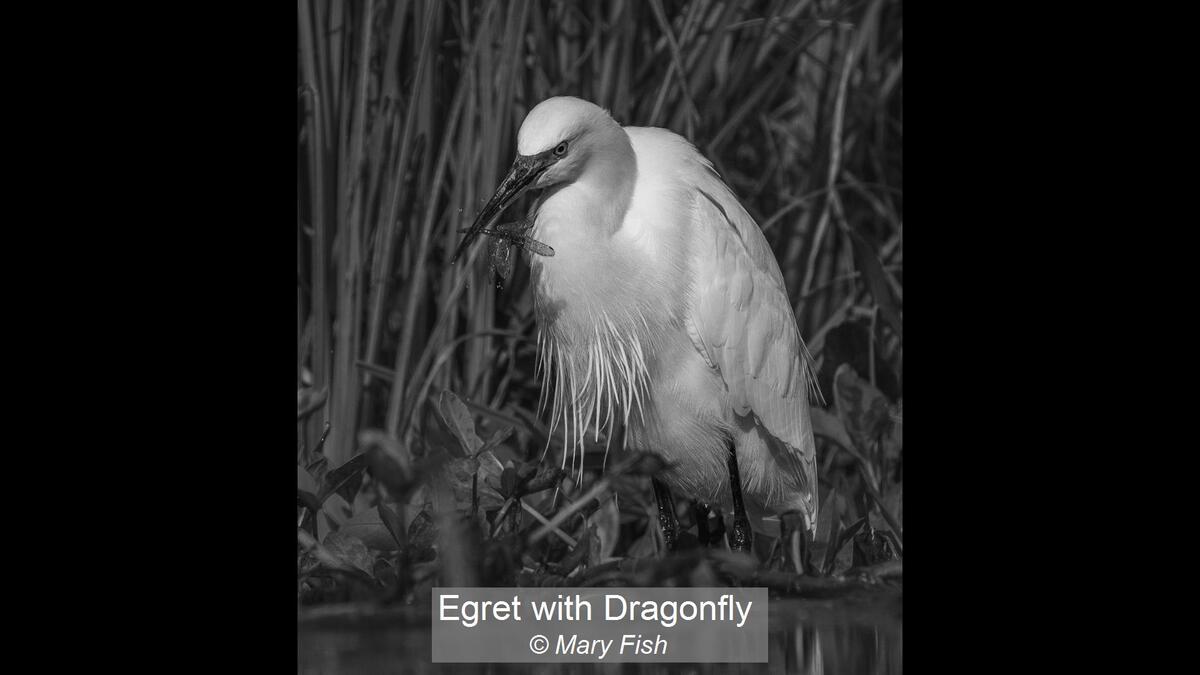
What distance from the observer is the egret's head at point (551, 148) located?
2449mm

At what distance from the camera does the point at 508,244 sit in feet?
8.48

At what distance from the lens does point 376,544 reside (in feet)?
8.59

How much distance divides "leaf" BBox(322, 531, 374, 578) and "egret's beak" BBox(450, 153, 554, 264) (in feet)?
1.99

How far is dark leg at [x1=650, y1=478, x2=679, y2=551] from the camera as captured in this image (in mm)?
2799

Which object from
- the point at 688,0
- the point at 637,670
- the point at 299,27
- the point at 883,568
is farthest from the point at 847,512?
the point at 299,27

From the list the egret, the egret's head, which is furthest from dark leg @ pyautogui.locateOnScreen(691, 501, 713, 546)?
the egret's head

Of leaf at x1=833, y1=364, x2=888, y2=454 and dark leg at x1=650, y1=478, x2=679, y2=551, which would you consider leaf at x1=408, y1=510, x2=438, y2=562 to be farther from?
leaf at x1=833, y1=364, x2=888, y2=454

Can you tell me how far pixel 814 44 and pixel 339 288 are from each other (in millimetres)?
1023

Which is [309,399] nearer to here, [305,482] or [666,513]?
[305,482]

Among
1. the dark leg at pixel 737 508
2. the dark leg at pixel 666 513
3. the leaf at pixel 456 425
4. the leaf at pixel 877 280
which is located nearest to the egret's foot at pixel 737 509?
the dark leg at pixel 737 508

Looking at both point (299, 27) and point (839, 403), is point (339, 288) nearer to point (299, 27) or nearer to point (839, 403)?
point (299, 27)

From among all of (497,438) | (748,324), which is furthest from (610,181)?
(497,438)

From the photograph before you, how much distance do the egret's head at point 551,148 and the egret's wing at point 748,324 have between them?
0.86ft

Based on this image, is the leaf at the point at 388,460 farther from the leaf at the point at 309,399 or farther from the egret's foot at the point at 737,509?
the egret's foot at the point at 737,509
